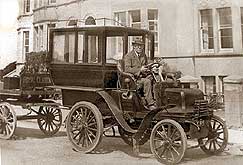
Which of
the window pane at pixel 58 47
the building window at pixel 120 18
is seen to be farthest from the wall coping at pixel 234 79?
the window pane at pixel 58 47

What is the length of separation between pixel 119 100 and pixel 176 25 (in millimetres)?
473

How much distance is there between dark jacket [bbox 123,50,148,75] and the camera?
1.66 m

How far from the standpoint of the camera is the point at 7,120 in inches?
83.4

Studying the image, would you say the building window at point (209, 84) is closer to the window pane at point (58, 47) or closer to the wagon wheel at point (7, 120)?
→ the window pane at point (58, 47)

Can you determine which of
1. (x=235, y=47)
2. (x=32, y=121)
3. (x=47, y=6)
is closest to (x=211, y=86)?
(x=235, y=47)

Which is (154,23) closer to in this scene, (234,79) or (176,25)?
(176,25)

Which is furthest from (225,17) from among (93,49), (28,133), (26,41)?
(28,133)

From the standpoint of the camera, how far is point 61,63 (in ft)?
6.06

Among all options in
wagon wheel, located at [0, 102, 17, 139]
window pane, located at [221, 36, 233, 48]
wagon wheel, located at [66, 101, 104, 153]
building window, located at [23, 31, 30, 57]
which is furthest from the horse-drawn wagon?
wagon wheel, located at [0, 102, 17, 139]

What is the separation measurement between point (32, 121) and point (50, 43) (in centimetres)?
70

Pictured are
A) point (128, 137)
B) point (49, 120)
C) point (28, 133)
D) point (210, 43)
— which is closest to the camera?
point (210, 43)

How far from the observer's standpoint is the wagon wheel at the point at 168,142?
1425 millimetres

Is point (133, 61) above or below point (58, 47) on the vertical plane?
below

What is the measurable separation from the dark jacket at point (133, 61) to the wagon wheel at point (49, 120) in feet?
2.67
